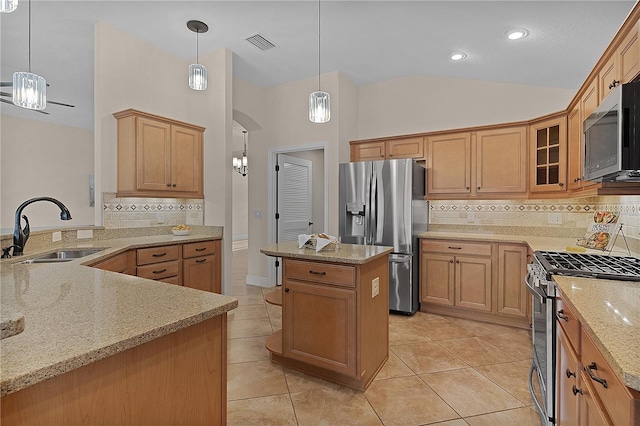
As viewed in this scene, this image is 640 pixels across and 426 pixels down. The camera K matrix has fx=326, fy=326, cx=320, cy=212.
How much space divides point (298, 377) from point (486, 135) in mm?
3231

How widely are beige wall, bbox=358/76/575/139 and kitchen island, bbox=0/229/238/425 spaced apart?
153 inches

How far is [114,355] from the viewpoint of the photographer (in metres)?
0.84

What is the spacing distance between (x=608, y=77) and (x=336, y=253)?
2.09 meters

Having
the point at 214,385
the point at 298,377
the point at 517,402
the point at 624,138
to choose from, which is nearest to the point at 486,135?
the point at 624,138

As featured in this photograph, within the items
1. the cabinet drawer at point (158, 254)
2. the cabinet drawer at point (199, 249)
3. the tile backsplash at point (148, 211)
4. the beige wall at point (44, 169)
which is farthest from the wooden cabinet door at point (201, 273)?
the beige wall at point (44, 169)

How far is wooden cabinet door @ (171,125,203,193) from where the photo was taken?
368cm

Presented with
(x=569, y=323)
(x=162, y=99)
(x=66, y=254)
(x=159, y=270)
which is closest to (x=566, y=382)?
(x=569, y=323)

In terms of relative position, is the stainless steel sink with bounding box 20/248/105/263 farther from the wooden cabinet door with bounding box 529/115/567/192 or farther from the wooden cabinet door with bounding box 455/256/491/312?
the wooden cabinet door with bounding box 529/115/567/192

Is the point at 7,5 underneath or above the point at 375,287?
above

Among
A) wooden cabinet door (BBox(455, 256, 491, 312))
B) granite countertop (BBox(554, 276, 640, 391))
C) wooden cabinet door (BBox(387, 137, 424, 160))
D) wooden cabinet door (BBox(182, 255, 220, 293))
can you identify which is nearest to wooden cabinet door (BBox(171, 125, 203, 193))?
wooden cabinet door (BBox(182, 255, 220, 293))

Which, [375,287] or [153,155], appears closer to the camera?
[375,287]

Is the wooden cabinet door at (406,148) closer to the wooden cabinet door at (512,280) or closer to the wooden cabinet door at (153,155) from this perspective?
the wooden cabinet door at (512,280)

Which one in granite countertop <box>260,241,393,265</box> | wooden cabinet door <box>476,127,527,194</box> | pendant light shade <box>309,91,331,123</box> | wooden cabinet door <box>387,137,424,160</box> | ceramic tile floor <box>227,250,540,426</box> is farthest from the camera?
wooden cabinet door <box>387,137,424,160</box>

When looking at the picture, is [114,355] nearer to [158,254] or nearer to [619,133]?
[619,133]
